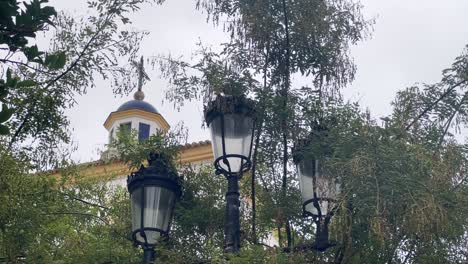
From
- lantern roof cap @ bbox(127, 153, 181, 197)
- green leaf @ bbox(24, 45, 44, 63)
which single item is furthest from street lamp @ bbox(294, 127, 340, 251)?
green leaf @ bbox(24, 45, 44, 63)

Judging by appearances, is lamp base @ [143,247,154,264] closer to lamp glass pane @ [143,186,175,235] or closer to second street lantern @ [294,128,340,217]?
lamp glass pane @ [143,186,175,235]

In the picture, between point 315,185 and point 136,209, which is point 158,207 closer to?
point 136,209

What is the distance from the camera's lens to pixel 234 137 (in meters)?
6.14

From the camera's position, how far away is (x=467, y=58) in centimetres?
699

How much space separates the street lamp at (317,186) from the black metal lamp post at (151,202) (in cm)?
97

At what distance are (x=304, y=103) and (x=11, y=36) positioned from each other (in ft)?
11.2

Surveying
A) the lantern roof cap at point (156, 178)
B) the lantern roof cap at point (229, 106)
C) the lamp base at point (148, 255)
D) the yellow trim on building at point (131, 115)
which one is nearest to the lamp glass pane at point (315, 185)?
the lantern roof cap at point (229, 106)

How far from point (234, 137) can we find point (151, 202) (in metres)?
0.81

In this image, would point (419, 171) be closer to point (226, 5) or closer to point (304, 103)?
point (304, 103)

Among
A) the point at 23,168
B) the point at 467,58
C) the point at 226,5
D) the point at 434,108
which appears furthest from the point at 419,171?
the point at 23,168

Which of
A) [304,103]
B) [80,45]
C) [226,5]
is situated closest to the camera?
[80,45]

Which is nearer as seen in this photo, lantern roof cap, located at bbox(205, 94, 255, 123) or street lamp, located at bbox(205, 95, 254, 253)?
street lamp, located at bbox(205, 95, 254, 253)

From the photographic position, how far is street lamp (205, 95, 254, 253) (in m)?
5.93

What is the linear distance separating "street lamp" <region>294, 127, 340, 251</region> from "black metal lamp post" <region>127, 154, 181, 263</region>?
3.19 feet
